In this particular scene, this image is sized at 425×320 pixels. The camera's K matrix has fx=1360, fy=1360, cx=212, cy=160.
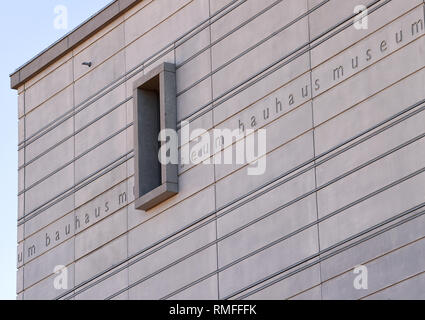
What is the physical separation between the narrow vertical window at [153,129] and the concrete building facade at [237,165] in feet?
0.47

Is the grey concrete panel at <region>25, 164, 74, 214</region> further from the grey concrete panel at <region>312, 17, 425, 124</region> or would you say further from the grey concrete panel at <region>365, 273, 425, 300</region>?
the grey concrete panel at <region>365, 273, 425, 300</region>

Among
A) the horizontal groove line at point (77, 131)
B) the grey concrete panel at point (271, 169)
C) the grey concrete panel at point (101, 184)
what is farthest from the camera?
the horizontal groove line at point (77, 131)

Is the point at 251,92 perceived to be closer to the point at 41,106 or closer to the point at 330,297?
the point at 330,297

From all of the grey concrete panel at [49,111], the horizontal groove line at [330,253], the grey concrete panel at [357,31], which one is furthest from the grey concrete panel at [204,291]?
the grey concrete panel at [49,111]

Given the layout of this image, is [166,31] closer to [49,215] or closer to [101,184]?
[101,184]

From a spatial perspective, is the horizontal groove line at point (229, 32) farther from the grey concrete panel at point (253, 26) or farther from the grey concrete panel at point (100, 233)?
the grey concrete panel at point (100, 233)

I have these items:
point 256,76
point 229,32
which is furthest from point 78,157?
point 256,76

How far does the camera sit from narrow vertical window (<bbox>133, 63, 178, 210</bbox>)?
30000mm

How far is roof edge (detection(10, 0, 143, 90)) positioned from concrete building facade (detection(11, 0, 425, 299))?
60mm

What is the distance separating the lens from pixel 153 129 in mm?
31234

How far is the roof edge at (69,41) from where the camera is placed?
3321 cm

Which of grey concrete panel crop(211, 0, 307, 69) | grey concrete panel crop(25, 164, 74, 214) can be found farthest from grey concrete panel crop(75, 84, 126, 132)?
grey concrete panel crop(211, 0, 307, 69)

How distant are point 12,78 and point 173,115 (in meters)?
8.49
